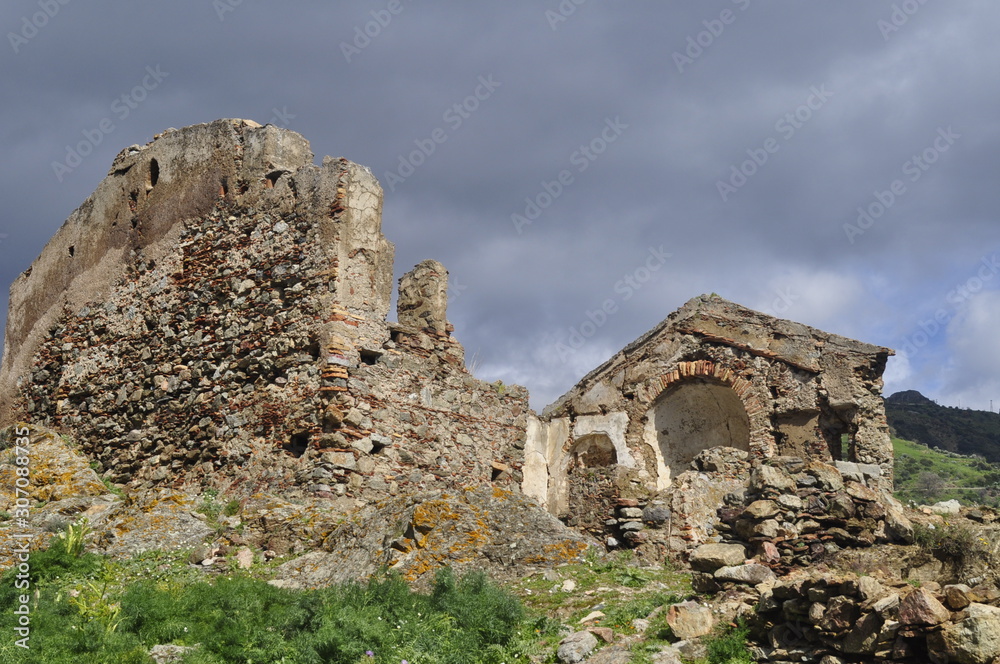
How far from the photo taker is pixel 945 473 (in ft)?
122

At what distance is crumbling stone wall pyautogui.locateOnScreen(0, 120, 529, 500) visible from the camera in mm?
10492

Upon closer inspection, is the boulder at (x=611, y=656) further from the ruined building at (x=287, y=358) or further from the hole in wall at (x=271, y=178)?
the hole in wall at (x=271, y=178)

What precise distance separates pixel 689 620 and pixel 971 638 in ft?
5.96

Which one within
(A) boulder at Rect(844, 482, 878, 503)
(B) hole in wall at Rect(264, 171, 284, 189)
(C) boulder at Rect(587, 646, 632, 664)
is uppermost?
(B) hole in wall at Rect(264, 171, 284, 189)

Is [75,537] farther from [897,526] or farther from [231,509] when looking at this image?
[897,526]

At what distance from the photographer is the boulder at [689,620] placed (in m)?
5.57

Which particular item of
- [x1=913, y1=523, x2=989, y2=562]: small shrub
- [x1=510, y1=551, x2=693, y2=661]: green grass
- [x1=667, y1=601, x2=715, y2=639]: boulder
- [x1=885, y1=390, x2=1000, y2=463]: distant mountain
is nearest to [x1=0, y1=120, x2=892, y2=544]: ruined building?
[x1=510, y1=551, x2=693, y2=661]: green grass

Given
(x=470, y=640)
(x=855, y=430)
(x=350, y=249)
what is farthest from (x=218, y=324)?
(x=855, y=430)

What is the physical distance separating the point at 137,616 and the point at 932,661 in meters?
5.18

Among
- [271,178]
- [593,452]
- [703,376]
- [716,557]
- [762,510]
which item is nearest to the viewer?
[716,557]

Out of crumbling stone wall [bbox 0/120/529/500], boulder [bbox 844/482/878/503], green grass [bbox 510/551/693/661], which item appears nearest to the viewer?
green grass [bbox 510/551/693/661]

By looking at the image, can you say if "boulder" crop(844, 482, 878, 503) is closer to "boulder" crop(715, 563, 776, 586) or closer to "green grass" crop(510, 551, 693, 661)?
"boulder" crop(715, 563, 776, 586)

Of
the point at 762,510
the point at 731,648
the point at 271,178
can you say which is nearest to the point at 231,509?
the point at 271,178

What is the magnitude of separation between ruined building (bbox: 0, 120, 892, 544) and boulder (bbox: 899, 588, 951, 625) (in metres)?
6.77
